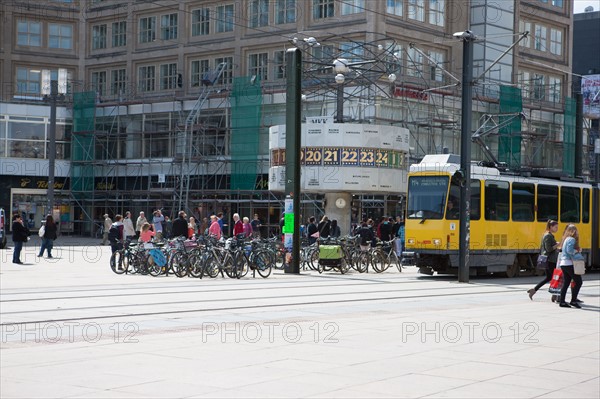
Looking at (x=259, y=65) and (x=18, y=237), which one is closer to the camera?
(x=18, y=237)

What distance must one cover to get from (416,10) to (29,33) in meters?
26.9

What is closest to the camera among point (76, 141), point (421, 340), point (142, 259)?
point (421, 340)

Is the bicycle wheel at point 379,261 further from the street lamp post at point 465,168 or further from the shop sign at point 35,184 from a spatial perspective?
the shop sign at point 35,184

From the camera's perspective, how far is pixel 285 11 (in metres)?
58.3

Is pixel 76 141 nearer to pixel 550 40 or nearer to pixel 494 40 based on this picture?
pixel 494 40

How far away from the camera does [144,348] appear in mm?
→ 12188

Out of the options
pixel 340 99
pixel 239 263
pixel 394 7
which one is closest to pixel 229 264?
pixel 239 263

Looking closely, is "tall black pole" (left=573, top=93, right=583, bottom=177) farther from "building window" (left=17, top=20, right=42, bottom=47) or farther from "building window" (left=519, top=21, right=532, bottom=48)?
"building window" (left=17, top=20, right=42, bottom=47)

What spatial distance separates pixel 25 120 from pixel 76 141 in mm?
3304

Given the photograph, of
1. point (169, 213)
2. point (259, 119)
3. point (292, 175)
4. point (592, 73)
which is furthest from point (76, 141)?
point (592, 73)

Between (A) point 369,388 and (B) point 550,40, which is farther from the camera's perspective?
(B) point 550,40

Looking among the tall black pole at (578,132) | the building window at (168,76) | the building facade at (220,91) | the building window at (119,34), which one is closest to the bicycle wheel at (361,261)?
the building facade at (220,91)

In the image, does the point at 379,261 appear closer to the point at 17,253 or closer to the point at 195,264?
the point at 195,264

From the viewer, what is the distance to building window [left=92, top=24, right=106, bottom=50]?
6806 cm
